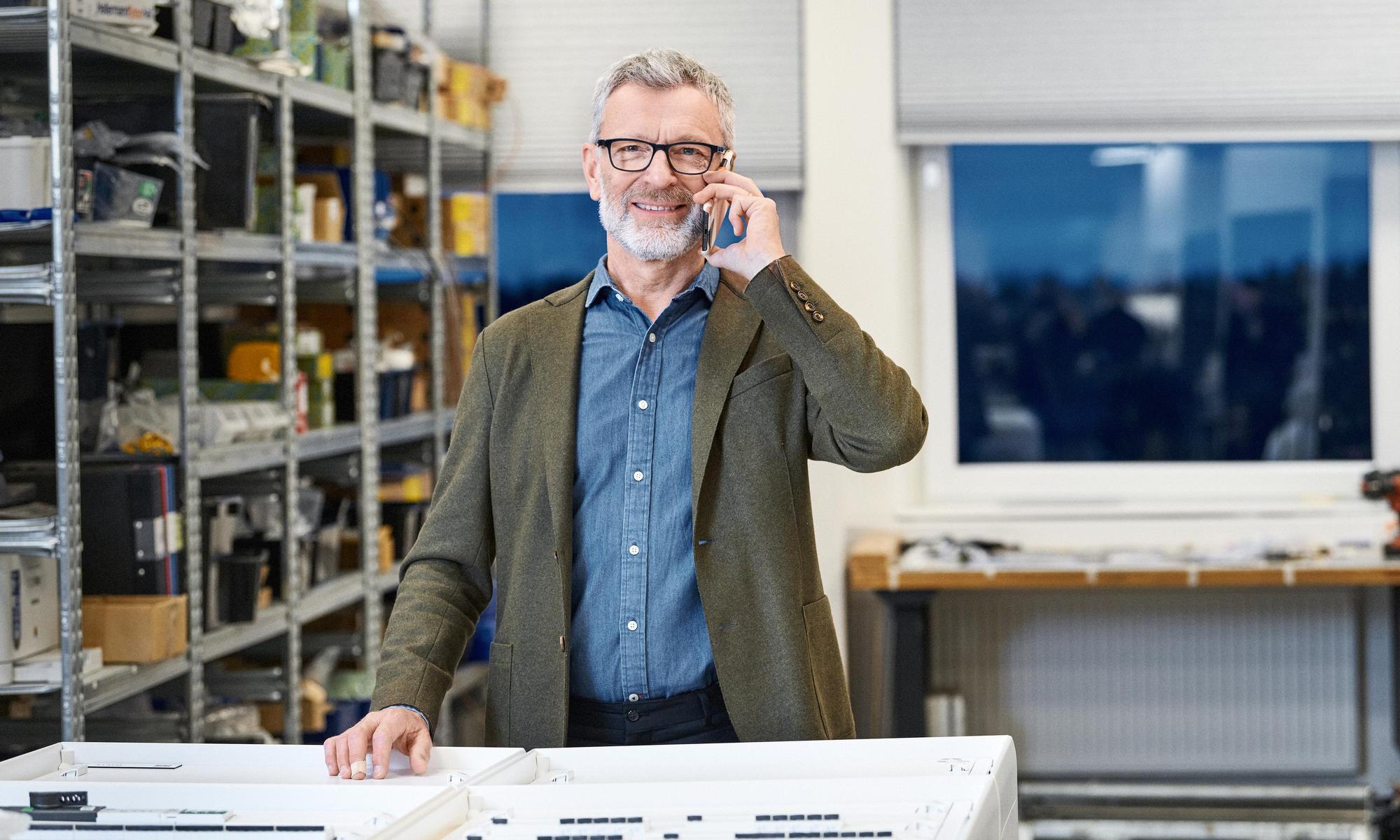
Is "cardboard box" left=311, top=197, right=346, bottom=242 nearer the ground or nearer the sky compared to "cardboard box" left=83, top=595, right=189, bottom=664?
nearer the sky

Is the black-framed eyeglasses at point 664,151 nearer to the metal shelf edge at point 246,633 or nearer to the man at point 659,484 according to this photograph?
the man at point 659,484

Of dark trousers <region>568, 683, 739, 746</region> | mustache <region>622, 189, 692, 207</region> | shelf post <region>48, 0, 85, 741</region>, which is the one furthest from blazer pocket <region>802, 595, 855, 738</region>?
shelf post <region>48, 0, 85, 741</region>

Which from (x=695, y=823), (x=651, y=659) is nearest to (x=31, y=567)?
(x=651, y=659)

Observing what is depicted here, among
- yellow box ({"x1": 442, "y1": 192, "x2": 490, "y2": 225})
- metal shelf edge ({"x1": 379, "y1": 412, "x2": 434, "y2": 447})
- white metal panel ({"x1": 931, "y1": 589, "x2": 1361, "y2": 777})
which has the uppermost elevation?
yellow box ({"x1": 442, "y1": 192, "x2": 490, "y2": 225})

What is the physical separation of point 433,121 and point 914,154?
1649 mm

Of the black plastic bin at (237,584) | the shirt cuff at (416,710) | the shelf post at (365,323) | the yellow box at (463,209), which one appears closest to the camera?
the shirt cuff at (416,710)

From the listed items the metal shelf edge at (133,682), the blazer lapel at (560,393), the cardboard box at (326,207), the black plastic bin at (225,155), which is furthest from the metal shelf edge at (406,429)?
the blazer lapel at (560,393)

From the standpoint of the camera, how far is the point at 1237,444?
200 inches

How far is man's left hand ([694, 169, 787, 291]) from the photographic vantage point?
5.59 feet

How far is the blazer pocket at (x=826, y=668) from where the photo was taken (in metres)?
1.81

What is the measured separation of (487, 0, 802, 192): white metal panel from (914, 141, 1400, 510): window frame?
603 millimetres

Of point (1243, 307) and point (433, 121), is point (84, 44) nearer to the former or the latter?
point (433, 121)

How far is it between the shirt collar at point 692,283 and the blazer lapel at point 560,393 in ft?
0.05

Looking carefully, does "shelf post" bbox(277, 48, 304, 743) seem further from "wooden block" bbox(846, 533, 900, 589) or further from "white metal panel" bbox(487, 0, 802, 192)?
"wooden block" bbox(846, 533, 900, 589)
